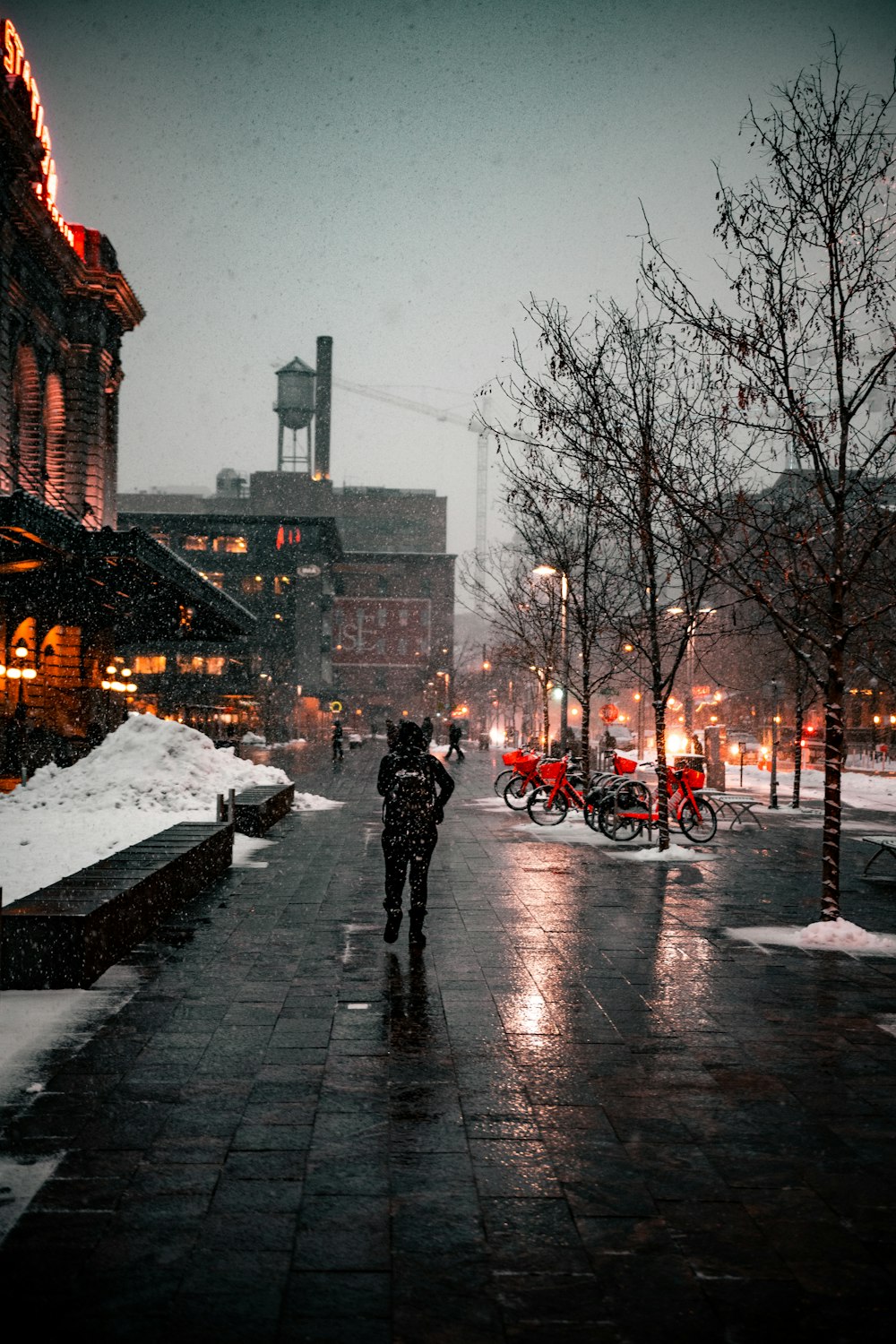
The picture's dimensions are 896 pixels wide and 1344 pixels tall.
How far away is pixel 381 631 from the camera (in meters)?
111

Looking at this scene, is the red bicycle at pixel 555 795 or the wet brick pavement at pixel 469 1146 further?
the red bicycle at pixel 555 795

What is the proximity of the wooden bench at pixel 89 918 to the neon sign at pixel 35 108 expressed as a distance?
26230mm

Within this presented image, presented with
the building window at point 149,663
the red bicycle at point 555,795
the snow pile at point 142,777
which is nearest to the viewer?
the snow pile at point 142,777

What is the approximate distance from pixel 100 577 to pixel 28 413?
34.0ft

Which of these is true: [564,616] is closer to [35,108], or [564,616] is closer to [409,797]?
[409,797]

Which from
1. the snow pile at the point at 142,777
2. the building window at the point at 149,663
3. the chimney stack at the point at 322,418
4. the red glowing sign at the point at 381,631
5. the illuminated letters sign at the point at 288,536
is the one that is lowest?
the snow pile at the point at 142,777

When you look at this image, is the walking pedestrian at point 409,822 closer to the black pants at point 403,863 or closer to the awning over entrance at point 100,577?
the black pants at point 403,863

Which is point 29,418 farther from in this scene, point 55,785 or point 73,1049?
point 73,1049

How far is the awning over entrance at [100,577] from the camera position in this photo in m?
21.2

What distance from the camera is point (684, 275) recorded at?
10625 millimetres

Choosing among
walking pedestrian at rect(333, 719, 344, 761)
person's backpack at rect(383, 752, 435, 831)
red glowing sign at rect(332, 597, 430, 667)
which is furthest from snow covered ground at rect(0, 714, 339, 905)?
red glowing sign at rect(332, 597, 430, 667)

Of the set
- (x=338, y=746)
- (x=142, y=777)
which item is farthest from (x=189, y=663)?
(x=142, y=777)

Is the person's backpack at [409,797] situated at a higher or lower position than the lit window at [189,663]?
lower

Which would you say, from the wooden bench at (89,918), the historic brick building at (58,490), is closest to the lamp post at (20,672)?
the historic brick building at (58,490)
